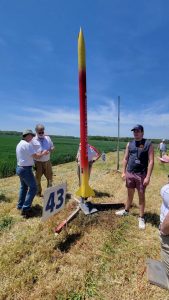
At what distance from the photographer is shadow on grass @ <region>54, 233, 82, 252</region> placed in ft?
13.5

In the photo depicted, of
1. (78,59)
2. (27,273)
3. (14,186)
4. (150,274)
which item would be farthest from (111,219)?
(14,186)

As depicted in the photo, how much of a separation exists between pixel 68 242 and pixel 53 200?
2.61ft

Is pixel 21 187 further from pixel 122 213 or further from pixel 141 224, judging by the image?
pixel 141 224

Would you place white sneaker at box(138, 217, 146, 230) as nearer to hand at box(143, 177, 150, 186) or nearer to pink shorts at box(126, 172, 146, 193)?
pink shorts at box(126, 172, 146, 193)

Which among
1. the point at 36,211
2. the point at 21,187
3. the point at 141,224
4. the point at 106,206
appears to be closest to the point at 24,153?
the point at 21,187

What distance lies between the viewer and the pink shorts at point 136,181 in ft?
16.2

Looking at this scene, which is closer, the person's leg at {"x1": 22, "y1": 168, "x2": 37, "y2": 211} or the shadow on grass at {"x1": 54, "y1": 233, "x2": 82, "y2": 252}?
the shadow on grass at {"x1": 54, "y1": 233, "x2": 82, "y2": 252}

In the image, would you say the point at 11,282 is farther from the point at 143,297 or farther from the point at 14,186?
the point at 14,186

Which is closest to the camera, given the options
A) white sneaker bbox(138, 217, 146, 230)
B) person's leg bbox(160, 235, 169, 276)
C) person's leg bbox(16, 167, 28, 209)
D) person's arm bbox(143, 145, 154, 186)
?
person's leg bbox(160, 235, 169, 276)

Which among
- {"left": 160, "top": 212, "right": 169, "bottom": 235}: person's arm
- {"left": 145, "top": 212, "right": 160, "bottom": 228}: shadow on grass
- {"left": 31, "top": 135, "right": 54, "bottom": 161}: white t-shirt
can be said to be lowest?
{"left": 145, "top": 212, "right": 160, "bottom": 228}: shadow on grass

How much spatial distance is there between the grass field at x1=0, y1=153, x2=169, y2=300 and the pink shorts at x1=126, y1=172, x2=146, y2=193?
0.78 metres

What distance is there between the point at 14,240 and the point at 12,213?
4.80 feet

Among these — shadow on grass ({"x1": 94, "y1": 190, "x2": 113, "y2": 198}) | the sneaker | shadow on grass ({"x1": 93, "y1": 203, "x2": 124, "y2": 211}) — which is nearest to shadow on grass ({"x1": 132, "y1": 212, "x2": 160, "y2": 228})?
the sneaker

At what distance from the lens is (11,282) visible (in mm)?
3203
